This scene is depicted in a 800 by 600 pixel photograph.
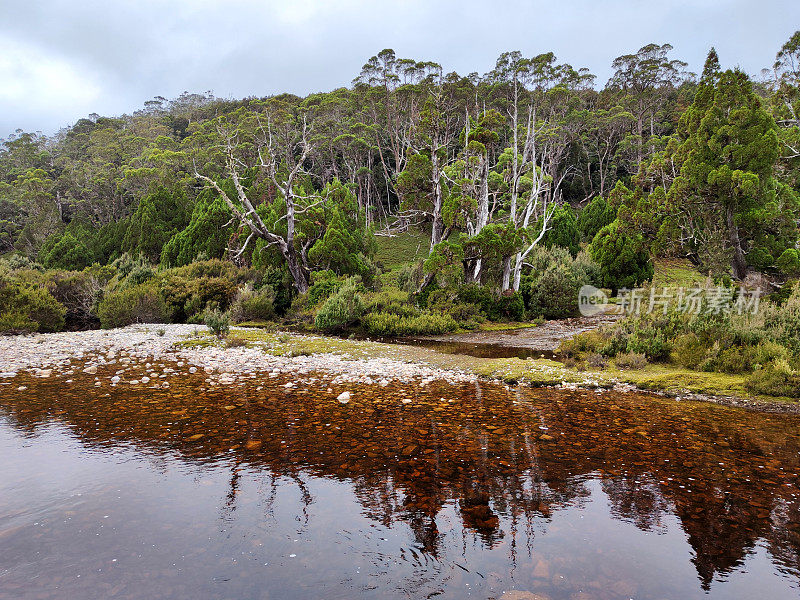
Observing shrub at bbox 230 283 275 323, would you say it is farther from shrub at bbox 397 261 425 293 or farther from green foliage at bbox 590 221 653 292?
green foliage at bbox 590 221 653 292

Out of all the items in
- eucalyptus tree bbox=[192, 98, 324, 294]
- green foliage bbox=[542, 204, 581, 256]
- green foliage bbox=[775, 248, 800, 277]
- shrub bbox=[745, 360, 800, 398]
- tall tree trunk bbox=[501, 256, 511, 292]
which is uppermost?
eucalyptus tree bbox=[192, 98, 324, 294]

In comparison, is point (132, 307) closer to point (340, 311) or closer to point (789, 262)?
point (340, 311)

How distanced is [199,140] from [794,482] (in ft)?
172

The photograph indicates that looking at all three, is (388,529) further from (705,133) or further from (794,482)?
(705,133)

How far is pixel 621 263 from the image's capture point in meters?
23.5

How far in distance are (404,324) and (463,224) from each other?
7.20 meters

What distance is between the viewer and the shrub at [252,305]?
19750mm

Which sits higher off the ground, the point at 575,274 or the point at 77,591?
the point at 575,274

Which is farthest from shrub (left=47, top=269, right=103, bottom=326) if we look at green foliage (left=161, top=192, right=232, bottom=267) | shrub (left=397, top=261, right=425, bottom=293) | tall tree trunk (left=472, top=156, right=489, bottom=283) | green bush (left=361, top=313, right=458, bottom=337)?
tall tree trunk (left=472, top=156, right=489, bottom=283)

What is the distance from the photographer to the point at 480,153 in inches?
845

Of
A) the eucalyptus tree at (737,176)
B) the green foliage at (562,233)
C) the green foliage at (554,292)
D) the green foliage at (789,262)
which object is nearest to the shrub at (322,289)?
the green foliage at (554,292)

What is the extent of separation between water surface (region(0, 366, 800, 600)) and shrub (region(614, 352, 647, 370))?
308 cm

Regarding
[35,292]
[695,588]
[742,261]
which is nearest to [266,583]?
[695,588]

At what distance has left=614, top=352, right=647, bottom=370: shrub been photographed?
10.5 m
